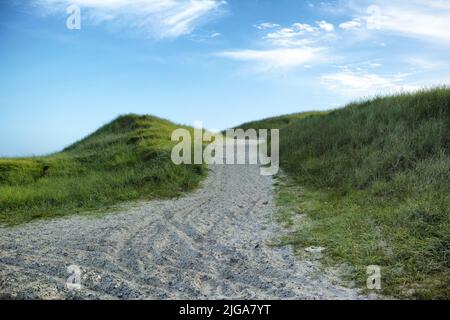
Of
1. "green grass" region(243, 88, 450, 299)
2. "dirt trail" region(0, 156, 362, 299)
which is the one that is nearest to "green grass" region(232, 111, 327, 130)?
"green grass" region(243, 88, 450, 299)

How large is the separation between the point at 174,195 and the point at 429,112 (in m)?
8.71

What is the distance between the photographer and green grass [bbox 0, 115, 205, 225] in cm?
1173

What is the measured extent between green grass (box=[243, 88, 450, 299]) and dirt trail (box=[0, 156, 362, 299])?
709mm

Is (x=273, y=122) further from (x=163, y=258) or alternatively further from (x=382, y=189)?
(x=163, y=258)

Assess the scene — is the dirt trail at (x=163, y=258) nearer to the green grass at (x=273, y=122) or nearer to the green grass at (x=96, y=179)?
the green grass at (x=96, y=179)

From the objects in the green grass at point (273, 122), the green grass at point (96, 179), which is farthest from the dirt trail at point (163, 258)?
the green grass at point (273, 122)

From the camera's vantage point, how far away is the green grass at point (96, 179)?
38.5 ft

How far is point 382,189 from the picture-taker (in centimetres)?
1020

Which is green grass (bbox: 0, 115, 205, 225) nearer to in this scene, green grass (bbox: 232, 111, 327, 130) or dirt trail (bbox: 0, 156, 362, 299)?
dirt trail (bbox: 0, 156, 362, 299)

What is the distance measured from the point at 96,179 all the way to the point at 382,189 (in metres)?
8.53

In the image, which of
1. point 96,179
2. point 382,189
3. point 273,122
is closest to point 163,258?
point 382,189

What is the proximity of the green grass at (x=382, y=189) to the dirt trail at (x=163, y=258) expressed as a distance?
2.33 ft

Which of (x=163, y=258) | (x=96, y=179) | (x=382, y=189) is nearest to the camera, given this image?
(x=163, y=258)
